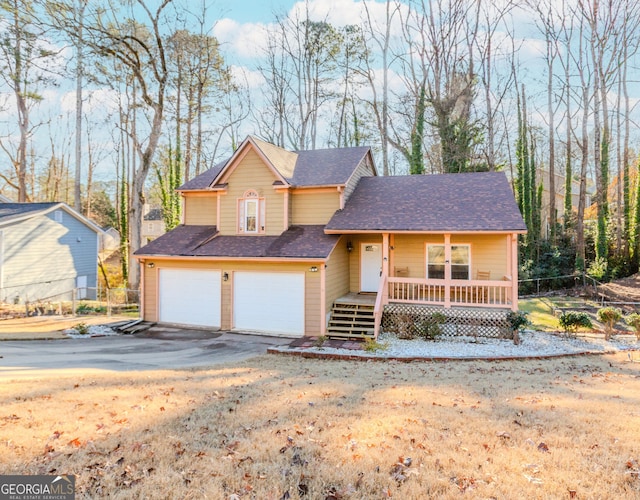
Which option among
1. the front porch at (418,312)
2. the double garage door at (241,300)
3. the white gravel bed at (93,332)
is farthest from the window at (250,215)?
the white gravel bed at (93,332)

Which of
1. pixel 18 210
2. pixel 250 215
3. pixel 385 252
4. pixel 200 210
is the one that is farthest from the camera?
pixel 18 210

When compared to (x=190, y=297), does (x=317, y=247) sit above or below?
above

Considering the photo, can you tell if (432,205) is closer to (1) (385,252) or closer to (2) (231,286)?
(1) (385,252)

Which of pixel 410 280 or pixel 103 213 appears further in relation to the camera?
pixel 103 213

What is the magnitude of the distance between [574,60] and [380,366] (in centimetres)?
2767

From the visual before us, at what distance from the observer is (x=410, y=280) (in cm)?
1341

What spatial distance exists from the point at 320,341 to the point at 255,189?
6.88 m

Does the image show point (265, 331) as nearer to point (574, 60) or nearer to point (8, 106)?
point (8, 106)

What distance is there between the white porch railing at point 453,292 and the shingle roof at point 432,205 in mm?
1854

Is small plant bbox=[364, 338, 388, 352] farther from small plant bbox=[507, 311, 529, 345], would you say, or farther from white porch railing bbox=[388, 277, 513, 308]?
small plant bbox=[507, 311, 529, 345]

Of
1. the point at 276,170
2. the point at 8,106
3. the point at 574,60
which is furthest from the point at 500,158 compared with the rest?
the point at 8,106

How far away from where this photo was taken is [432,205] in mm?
14852

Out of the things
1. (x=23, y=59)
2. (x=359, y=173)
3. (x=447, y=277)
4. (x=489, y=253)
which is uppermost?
(x=23, y=59)

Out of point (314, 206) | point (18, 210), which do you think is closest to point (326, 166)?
point (314, 206)
